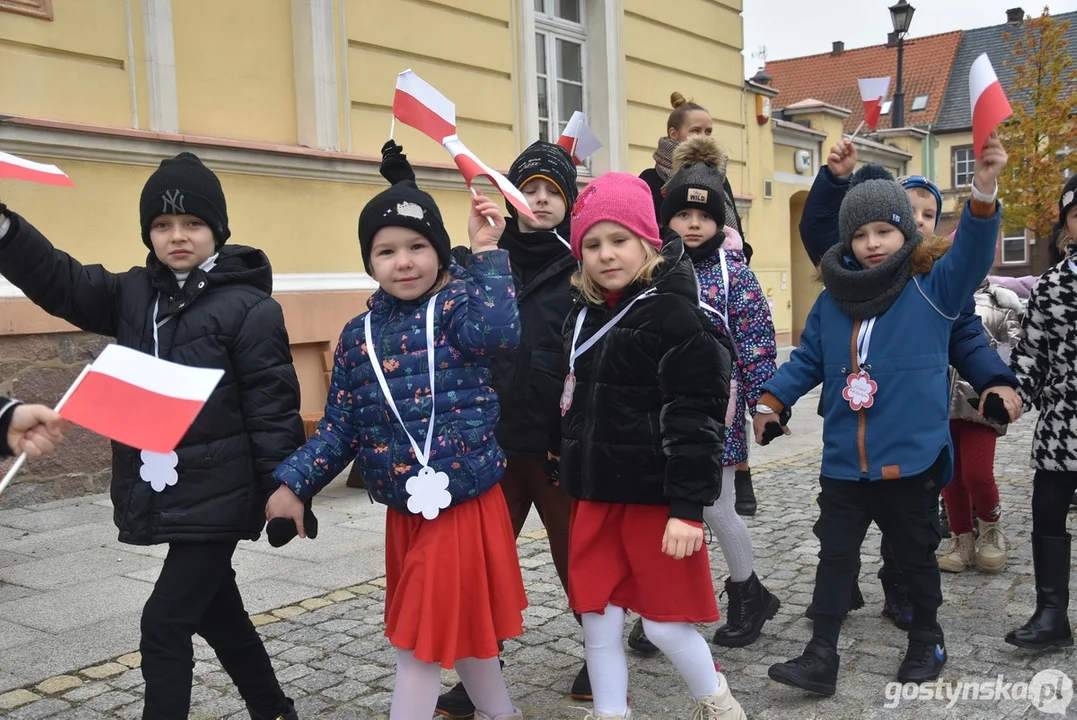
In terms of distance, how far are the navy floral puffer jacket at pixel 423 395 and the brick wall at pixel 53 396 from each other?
423 cm

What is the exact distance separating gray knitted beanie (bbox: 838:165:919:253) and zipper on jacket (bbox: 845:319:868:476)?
35 cm

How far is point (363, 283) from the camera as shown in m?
8.78

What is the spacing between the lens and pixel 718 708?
308cm

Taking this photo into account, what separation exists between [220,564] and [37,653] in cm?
157

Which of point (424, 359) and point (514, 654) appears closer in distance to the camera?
point (424, 359)

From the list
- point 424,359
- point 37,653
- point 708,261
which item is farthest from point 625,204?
point 37,653

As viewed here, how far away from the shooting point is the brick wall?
6496 millimetres

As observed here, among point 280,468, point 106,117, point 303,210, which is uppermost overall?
point 106,117

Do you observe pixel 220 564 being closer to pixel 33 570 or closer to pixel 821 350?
pixel 821 350

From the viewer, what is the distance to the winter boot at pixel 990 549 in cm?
493

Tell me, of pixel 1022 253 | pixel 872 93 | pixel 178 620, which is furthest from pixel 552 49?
pixel 1022 253

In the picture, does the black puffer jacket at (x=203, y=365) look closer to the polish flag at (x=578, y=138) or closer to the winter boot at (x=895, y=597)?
the polish flag at (x=578, y=138)

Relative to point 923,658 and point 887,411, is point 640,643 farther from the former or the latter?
point 887,411

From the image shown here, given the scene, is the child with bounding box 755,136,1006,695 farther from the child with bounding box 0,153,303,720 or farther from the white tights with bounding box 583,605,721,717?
the child with bounding box 0,153,303,720
